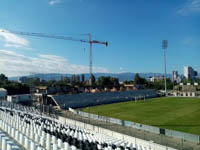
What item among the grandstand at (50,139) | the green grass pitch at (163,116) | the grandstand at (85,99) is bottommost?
the green grass pitch at (163,116)

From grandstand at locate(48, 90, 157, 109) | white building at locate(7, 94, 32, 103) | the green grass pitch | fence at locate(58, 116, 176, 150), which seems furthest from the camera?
grandstand at locate(48, 90, 157, 109)

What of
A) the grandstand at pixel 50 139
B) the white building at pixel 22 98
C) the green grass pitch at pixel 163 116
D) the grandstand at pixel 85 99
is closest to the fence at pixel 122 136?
the grandstand at pixel 50 139

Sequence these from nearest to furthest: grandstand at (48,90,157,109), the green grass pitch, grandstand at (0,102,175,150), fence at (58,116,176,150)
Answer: grandstand at (0,102,175,150)
fence at (58,116,176,150)
the green grass pitch
grandstand at (48,90,157,109)

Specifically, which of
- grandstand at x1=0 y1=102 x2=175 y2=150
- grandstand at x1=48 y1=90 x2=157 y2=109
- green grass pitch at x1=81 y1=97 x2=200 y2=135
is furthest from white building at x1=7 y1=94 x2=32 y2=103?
grandstand at x1=0 y1=102 x2=175 y2=150

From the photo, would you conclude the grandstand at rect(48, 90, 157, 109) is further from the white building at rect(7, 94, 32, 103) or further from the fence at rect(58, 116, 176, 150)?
the fence at rect(58, 116, 176, 150)

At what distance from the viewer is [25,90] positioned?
7069 centimetres

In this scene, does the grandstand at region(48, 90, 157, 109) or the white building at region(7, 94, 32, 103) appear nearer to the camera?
the white building at region(7, 94, 32, 103)

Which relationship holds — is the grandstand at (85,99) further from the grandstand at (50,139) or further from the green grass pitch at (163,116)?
the grandstand at (50,139)

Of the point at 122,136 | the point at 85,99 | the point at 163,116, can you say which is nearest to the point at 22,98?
the point at 85,99

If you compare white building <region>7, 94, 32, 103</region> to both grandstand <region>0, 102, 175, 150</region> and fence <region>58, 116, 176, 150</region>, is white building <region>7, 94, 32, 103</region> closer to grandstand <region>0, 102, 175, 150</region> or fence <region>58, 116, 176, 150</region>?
fence <region>58, 116, 176, 150</region>

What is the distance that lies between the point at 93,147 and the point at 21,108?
2330 cm

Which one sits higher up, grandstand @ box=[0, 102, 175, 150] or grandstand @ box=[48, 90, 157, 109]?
grandstand @ box=[0, 102, 175, 150]

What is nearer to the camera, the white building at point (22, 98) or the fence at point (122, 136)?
the fence at point (122, 136)

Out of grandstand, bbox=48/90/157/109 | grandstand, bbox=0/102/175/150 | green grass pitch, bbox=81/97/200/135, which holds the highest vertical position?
grandstand, bbox=0/102/175/150
